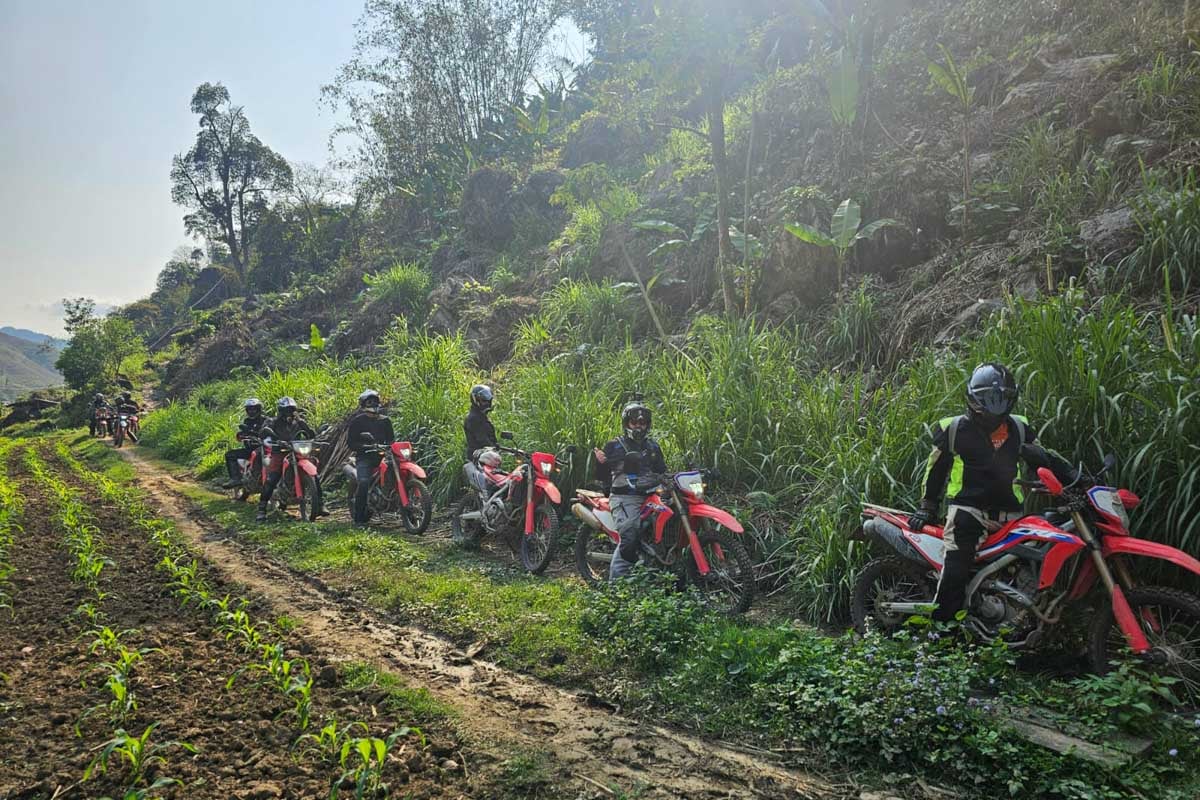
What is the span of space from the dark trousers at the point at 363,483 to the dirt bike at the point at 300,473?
0.84m

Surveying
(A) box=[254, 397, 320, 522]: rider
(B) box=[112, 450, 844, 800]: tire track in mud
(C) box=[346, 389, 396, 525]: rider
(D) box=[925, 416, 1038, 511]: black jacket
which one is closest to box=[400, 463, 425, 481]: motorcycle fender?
(C) box=[346, 389, 396, 525]: rider

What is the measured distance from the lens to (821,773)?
3.22m

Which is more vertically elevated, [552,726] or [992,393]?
[992,393]

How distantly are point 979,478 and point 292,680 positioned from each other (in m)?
4.29

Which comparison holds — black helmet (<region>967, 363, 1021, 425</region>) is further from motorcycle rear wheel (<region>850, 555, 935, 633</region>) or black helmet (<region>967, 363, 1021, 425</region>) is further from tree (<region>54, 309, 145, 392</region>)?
tree (<region>54, 309, 145, 392</region>)

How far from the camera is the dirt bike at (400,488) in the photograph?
8898mm

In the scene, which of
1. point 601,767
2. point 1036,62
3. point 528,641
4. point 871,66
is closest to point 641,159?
point 871,66

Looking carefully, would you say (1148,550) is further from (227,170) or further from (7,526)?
(227,170)

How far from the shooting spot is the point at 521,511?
7.49m

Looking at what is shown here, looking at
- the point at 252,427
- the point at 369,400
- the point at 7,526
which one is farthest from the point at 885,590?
the point at 252,427

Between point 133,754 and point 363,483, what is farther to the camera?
point 363,483

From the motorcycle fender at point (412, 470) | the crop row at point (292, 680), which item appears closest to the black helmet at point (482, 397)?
the motorcycle fender at point (412, 470)

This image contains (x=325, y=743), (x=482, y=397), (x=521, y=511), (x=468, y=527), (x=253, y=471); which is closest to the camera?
(x=325, y=743)

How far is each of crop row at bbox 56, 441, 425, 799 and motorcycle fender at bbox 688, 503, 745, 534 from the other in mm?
2807
